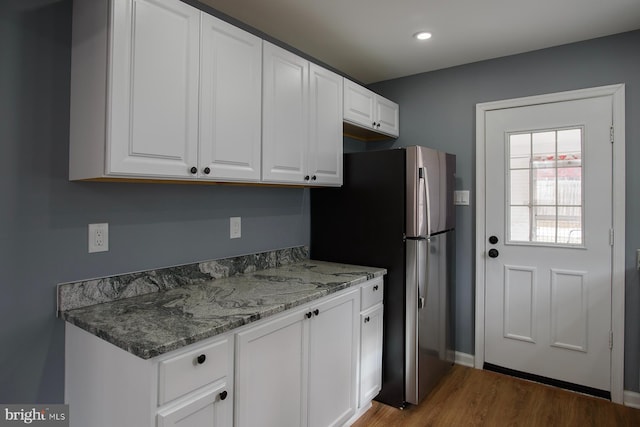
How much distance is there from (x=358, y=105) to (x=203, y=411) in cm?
215

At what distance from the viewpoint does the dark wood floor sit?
220 cm

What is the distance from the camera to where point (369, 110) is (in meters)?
2.81

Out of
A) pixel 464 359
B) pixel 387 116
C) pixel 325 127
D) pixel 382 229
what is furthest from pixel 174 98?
pixel 464 359

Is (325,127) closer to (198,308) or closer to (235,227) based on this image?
(235,227)

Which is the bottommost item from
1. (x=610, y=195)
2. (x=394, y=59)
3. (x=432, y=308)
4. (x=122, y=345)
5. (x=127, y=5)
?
(x=432, y=308)

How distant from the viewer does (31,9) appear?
4.64ft

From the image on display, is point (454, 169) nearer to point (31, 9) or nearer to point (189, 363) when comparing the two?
point (189, 363)

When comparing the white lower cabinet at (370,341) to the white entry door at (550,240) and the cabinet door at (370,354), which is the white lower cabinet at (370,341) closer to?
the cabinet door at (370,354)

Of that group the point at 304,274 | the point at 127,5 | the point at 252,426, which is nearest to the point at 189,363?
the point at 252,426

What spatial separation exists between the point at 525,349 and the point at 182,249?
2540mm

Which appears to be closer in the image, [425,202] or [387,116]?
[425,202]

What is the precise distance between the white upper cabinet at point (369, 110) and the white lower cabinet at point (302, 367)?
1.28 m

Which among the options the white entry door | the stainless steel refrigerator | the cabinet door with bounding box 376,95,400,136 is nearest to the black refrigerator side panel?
the stainless steel refrigerator

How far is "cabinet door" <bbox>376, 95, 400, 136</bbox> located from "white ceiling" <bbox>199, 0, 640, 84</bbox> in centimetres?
33
